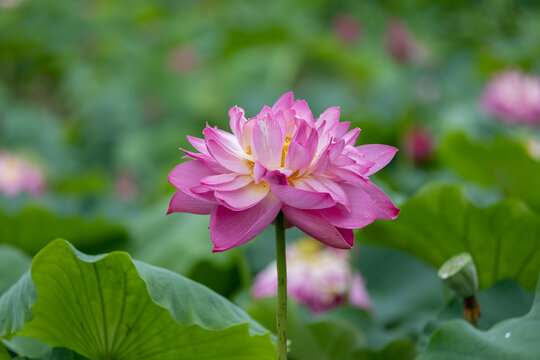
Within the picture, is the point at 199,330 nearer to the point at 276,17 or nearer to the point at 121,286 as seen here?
the point at 121,286

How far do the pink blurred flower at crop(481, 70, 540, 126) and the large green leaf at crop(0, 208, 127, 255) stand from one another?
1078 millimetres

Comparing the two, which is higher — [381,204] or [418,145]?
[381,204]

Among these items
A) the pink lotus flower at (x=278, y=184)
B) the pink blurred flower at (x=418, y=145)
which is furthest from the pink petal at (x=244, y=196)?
the pink blurred flower at (x=418, y=145)

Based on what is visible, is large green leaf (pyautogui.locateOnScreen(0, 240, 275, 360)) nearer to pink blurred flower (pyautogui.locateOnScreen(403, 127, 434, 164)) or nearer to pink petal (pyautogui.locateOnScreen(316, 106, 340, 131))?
pink petal (pyautogui.locateOnScreen(316, 106, 340, 131))

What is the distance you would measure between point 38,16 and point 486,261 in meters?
3.75

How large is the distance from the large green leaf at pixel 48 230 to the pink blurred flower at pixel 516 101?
1.08 m

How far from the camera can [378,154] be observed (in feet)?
2.10

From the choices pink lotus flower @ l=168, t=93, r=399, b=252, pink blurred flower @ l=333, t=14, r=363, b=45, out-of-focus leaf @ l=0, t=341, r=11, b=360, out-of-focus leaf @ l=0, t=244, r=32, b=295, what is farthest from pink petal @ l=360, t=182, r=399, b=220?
pink blurred flower @ l=333, t=14, r=363, b=45

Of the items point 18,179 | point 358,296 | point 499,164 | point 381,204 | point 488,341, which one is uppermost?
point 381,204

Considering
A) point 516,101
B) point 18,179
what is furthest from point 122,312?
point 516,101

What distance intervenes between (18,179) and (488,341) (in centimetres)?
160

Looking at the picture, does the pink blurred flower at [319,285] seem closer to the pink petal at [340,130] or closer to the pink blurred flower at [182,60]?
the pink petal at [340,130]

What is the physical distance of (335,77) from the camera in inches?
157

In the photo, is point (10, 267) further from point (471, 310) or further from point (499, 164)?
point (499, 164)
